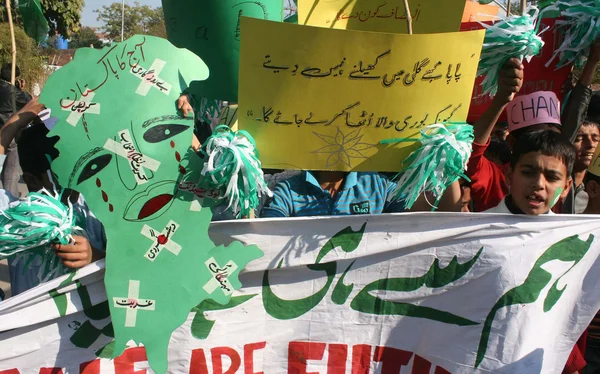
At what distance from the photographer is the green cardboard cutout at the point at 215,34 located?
2645 mm

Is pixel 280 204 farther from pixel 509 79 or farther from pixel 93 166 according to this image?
pixel 509 79


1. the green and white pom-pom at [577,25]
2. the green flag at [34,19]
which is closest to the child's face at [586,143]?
the green and white pom-pom at [577,25]

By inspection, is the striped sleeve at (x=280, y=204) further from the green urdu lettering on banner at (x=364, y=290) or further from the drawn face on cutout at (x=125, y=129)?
the drawn face on cutout at (x=125, y=129)

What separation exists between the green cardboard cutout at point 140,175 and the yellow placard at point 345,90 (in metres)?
0.24

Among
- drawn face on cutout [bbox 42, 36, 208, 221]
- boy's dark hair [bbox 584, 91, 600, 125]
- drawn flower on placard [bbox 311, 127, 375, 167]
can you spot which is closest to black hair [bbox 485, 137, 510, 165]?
boy's dark hair [bbox 584, 91, 600, 125]

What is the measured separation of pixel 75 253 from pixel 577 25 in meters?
2.25

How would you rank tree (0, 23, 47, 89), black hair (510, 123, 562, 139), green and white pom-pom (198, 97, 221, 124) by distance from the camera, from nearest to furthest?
black hair (510, 123, 562, 139)
green and white pom-pom (198, 97, 221, 124)
tree (0, 23, 47, 89)

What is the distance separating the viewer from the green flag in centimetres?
331

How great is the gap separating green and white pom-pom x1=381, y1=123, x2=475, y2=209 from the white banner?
0.18m

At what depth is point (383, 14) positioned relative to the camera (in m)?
2.42

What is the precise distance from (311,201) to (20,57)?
16.7 meters

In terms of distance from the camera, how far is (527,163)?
2.35 m

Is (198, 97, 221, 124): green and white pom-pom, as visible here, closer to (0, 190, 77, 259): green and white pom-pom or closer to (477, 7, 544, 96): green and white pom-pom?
(0, 190, 77, 259): green and white pom-pom

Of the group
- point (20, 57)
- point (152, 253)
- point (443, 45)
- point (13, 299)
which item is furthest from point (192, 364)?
point (20, 57)
